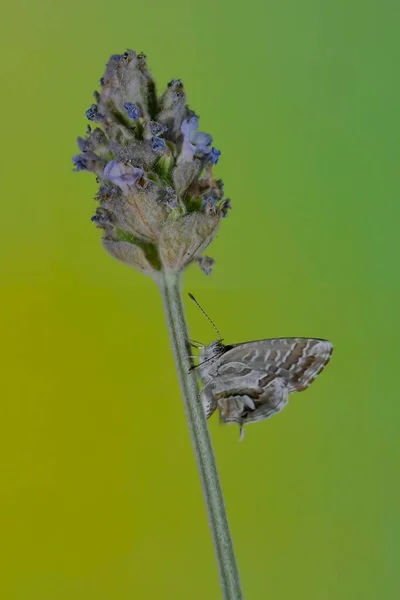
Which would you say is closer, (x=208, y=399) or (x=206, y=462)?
(x=206, y=462)

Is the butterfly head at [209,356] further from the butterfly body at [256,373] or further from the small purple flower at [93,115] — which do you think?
the small purple flower at [93,115]

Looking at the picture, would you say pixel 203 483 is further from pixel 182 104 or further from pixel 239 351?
pixel 182 104

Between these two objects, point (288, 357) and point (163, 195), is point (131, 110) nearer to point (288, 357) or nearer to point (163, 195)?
point (163, 195)

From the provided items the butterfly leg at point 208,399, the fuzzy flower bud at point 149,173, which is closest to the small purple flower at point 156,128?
the fuzzy flower bud at point 149,173

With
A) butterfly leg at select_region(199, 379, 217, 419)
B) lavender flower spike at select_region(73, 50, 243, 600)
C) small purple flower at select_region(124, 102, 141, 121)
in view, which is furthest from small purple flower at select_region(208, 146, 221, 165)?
butterfly leg at select_region(199, 379, 217, 419)

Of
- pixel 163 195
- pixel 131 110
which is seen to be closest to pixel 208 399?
pixel 163 195

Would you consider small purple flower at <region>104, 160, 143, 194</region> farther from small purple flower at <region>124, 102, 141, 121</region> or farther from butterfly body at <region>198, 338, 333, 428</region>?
butterfly body at <region>198, 338, 333, 428</region>

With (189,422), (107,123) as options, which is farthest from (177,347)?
(107,123)
